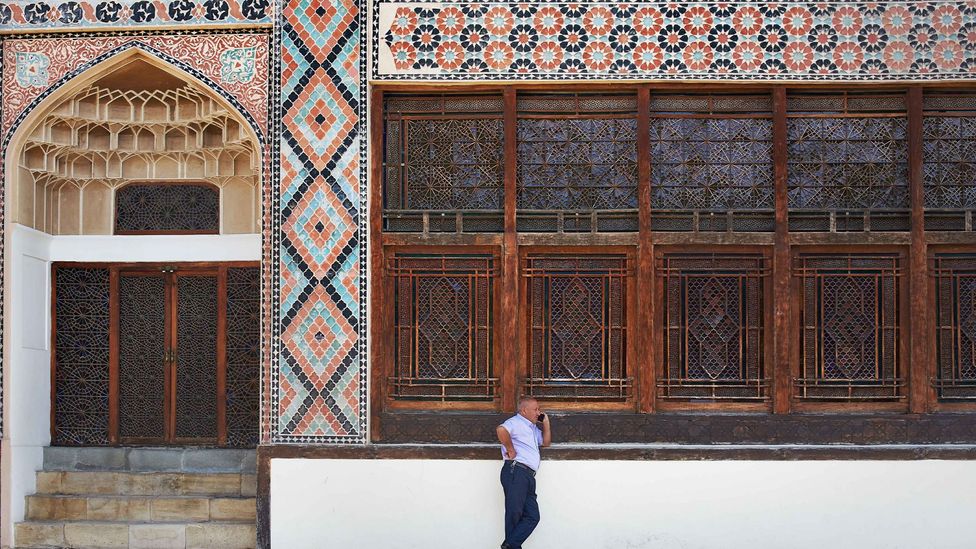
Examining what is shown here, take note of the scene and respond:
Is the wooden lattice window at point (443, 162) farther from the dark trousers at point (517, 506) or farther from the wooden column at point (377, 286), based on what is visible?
the dark trousers at point (517, 506)

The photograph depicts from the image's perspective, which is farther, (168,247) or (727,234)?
(168,247)

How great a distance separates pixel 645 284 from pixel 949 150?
2.42 m

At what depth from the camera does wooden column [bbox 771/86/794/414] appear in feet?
24.9

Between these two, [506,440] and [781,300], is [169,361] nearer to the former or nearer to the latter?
[506,440]

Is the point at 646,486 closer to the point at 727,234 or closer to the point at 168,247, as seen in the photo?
the point at 727,234

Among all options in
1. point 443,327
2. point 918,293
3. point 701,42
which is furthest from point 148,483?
point 918,293

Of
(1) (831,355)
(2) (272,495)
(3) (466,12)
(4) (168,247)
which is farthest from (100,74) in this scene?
(1) (831,355)

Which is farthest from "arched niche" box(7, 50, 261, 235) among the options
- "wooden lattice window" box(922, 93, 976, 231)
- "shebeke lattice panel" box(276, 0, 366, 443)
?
"wooden lattice window" box(922, 93, 976, 231)

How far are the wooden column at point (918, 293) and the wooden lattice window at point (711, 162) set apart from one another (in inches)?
39.8

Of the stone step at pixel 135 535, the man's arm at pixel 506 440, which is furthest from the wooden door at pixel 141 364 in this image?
the man's arm at pixel 506 440

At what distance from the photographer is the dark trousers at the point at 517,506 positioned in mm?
7082

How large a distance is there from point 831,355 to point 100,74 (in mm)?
5748

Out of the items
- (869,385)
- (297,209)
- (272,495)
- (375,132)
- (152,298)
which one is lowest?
(272,495)

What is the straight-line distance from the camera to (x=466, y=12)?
25.2 ft
